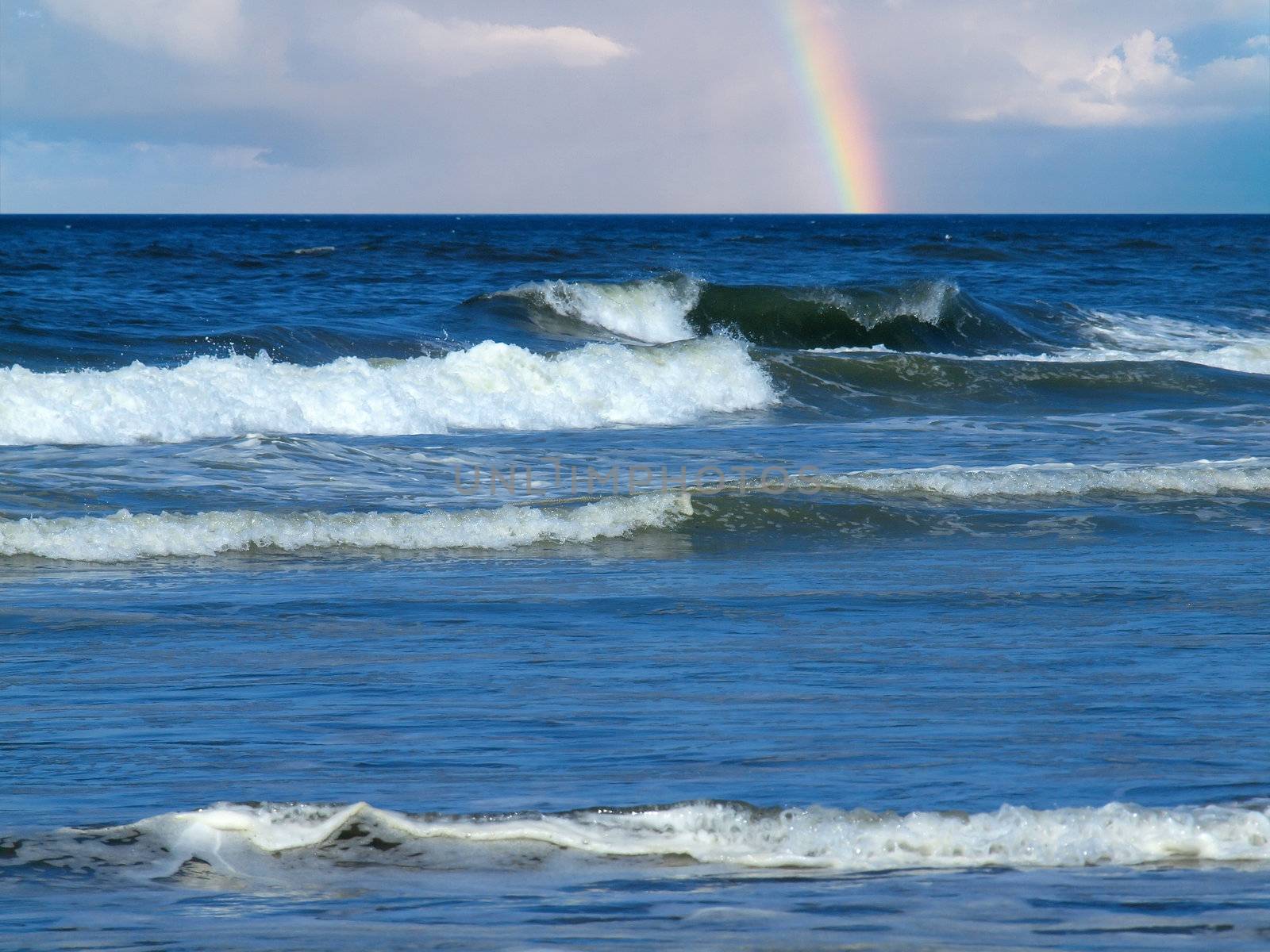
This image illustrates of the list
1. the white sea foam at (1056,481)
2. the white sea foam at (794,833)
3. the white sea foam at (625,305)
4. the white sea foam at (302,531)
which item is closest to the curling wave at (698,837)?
the white sea foam at (794,833)

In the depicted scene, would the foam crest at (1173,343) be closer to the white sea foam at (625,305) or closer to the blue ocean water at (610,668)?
the blue ocean water at (610,668)

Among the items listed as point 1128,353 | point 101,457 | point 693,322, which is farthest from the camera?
point 693,322

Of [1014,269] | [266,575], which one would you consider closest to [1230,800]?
[266,575]

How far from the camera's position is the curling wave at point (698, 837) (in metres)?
3.33

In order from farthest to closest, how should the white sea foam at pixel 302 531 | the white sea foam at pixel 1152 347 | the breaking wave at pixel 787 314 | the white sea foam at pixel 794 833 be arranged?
the breaking wave at pixel 787 314
the white sea foam at pixel 1152 347
the white sea foam at pixel 302 531
the white sea foam at pixel 794 833

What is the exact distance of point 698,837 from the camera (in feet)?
11.3

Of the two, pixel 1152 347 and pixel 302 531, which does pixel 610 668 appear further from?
pixel 1152 347

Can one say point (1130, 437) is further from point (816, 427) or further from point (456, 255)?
point (456, 255)

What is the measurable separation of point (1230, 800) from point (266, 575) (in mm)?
4844

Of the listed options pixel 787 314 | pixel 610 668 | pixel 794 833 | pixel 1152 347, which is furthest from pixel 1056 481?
pixel 787 314

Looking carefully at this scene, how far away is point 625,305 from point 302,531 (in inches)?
665

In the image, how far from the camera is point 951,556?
7621 mm

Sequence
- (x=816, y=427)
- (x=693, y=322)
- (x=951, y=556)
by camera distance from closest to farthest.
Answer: (x=951, y=556) < (x=816, y=427) < (x=693, y=322)

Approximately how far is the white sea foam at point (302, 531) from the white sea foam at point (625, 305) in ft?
49.7
